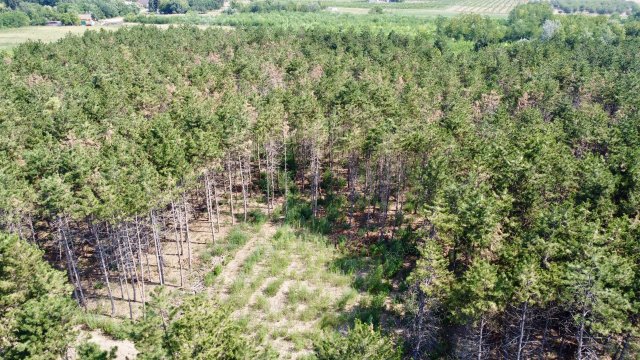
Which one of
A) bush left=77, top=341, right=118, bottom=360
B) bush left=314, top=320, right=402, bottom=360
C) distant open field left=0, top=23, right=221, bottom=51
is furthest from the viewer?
distant open field left=0, top=23, right=221, bottom=51

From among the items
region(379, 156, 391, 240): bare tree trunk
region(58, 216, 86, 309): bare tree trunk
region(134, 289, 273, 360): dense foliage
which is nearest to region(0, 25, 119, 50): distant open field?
region(58, 216, 86, 309): bare tree trunk

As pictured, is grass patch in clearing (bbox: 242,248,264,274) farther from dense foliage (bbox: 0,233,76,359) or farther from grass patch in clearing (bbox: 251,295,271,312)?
dense foliage (bbox: 0,233,76,359)

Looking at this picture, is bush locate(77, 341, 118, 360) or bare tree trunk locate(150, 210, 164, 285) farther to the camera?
bare tree trunk locate(150, 210, 164, 285)

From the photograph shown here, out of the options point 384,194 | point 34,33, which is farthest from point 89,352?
point 34,33

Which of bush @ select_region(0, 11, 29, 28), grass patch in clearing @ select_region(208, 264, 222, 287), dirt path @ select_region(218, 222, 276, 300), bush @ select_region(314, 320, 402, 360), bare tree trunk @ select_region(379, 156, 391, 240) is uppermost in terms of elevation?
bush @ select_region(0, 11, 29, 28)

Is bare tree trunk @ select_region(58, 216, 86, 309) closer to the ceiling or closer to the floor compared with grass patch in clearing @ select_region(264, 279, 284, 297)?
closer to the ceiling

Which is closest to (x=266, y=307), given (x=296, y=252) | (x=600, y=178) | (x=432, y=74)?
(x=296, y=252)

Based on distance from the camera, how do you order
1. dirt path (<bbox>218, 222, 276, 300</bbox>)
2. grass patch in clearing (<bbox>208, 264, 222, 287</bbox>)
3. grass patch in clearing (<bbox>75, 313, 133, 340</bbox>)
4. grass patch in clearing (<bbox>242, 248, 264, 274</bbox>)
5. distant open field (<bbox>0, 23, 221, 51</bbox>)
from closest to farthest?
1. grass patch in clearing (<bbox>75, 313, 133, 340</bbox>)
2. grass patch in clearing (<bbox>208, 264, 222, 287</bbox>)
3. dirt path (<bbox>218, 222, 276, 300</bbox>)
4. grass patch in clearing (<bbox>242, 248, 264, 274</bbox>)
5. distant open field (<bbox>0, 23, 221, 51</bbox>)
